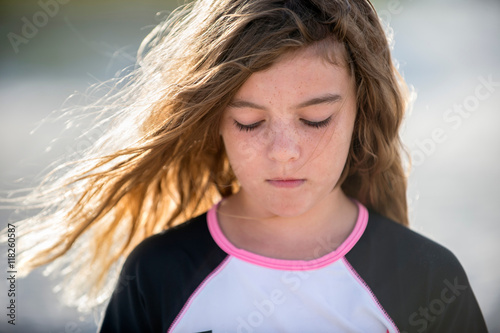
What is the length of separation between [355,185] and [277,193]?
1.56ft

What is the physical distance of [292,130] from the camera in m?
1.55

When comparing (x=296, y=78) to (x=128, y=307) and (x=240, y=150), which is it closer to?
(x=240, y=150)

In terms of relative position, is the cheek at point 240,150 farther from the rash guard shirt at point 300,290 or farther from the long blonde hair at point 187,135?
the rash guard shirt at point 300,290

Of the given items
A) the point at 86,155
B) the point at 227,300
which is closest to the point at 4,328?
the point at 86,155

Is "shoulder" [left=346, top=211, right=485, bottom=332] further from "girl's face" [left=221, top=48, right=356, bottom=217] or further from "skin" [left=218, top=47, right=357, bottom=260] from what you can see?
"girl's face" [left=221, top=48, right=356, bottom=217]

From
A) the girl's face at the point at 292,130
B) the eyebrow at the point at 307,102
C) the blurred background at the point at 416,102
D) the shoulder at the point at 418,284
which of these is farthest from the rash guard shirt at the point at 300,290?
the blurred background at the point at 416,102

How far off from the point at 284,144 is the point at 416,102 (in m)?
2.96

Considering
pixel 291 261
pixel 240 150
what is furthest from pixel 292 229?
pixel 240 150

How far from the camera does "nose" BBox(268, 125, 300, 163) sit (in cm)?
153

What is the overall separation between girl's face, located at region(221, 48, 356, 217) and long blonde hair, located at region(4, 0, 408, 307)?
5cm

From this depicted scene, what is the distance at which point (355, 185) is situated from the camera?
2006 millimetres

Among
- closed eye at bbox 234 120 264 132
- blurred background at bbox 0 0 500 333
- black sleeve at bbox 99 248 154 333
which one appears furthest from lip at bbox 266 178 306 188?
blurred background at bbox 0 0 500 333

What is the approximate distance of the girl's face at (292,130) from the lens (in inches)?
60.3

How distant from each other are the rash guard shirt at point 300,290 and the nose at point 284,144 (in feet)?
1.21
